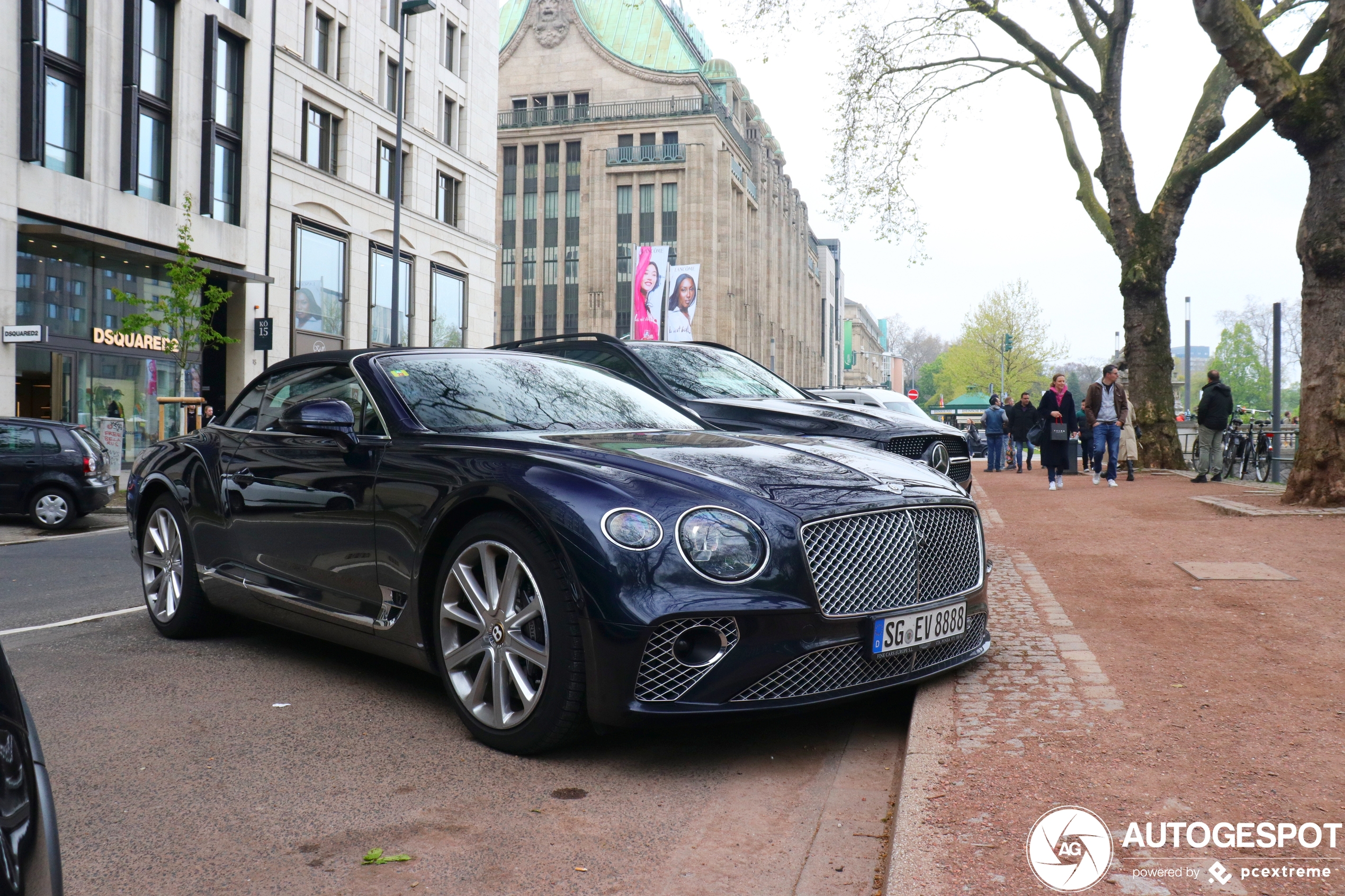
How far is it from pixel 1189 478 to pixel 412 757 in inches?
670

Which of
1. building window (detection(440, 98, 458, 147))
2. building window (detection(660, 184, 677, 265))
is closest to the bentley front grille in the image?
building window (detection(440, 98, 458, 147))

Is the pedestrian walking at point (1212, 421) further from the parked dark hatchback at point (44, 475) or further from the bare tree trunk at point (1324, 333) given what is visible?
the parked dark hatchback at point (44, 475)

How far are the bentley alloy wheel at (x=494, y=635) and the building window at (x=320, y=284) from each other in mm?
30673

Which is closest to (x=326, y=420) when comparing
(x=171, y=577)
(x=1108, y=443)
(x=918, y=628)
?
(x=171, y=577)

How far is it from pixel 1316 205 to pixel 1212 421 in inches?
278

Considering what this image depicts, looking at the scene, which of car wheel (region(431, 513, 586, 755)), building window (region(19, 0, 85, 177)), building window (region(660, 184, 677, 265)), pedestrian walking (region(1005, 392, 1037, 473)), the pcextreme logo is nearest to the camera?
the pcextreme logo

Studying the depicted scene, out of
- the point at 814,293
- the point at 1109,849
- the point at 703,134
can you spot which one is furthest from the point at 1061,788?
the point at 814,293

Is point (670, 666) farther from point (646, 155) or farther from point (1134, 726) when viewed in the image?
point (646, 155)

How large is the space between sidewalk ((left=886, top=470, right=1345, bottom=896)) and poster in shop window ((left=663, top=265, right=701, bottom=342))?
146 feet

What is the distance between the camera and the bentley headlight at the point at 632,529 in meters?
3.42

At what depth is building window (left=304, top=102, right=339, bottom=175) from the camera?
111 ft

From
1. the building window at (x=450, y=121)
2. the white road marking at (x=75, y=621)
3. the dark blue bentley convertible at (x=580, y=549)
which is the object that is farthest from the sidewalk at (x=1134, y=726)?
the building window at (x=450, y=121)

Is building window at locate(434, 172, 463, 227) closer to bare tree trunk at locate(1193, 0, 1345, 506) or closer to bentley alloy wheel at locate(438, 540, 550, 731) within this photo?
bare tree trunk at locate(1193, 0, 1345, 506)

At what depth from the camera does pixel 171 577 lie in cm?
589
